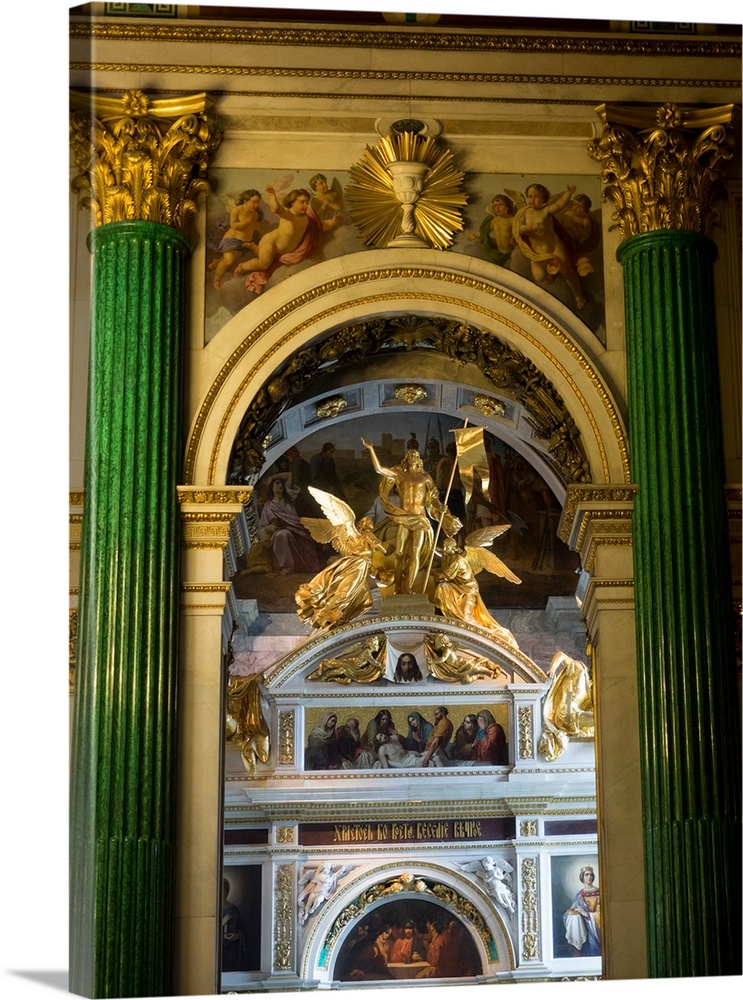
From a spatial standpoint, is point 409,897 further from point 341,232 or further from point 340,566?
point 341,232

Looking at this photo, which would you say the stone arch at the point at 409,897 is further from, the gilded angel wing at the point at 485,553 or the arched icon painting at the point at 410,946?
the gilded angel wing at the point at 485,553

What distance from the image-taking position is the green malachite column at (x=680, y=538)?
11.6 meters

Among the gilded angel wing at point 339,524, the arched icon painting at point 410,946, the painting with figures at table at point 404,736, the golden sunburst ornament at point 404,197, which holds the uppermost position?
the golden sunburst ornament at point 404,197

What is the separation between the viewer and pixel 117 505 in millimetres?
12258

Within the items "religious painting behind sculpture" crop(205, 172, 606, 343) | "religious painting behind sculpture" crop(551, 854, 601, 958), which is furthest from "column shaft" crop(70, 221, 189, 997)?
"religious painting behind sculpture" crop(551, 854, 601, 958)

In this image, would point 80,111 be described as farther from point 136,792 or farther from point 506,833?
point 506,833

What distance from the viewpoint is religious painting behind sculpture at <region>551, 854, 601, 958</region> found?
21672 millimetres

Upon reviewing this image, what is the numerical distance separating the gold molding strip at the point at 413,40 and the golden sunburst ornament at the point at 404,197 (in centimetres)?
76

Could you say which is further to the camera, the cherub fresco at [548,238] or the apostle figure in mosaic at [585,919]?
the apostle figure in mosaic at [585,919]

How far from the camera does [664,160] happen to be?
13.3 metres

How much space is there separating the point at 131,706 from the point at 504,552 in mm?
9735

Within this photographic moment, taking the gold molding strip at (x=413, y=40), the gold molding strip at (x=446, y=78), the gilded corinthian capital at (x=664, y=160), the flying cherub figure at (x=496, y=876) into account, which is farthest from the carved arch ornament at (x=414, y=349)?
the flying cherub figure at (x=496, y=876)

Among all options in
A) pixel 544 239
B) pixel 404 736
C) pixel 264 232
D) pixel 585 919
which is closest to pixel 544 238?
pixel 544 239

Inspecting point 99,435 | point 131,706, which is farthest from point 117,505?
point 131,706
